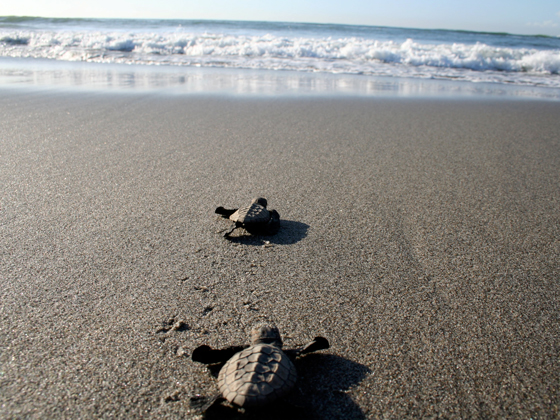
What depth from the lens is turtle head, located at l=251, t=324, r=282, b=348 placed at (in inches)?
54.6

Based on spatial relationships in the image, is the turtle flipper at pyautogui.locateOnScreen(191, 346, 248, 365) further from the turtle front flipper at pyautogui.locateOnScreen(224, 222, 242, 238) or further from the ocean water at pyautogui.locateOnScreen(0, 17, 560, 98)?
the ocean water at pyautogui.locateOnScreen(0, 17, 560, 98)

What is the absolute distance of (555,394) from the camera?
1307 millimetres

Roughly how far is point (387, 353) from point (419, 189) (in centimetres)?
182

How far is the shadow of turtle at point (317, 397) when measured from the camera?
1190mm

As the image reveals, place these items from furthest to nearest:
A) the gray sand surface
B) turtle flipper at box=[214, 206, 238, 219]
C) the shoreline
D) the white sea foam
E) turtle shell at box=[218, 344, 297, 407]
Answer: the white sea foam
the shoreline
turtle flipper at box=[214, 206, 238, 219]
the gray sand surface
turtle shell at box=[218, 344, 297, 407]

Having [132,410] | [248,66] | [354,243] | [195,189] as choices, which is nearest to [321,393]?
[132,410]

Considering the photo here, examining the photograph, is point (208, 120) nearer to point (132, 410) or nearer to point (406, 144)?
Result: point (406, 144)

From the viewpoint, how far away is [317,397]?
4.21ft

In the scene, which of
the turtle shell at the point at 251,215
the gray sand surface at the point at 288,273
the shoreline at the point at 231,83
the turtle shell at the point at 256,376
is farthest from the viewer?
the shoreline at the point at 231,83

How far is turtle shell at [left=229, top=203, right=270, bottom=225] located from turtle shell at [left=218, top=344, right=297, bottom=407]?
96 centimetres

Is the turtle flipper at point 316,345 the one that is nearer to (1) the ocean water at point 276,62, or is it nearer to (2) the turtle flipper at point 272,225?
(2) the turtle flipper at point 272,225

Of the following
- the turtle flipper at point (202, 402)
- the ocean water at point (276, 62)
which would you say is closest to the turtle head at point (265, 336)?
the turtle flipper at point (202, 402)

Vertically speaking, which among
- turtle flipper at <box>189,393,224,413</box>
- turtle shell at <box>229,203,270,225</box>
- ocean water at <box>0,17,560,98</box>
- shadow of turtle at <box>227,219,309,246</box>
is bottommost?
turtle flipper at <box>189,393,224,413</box>

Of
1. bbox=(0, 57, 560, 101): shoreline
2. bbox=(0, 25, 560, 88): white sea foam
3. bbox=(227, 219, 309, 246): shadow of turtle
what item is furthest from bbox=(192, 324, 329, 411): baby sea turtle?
bbox=(0, 25, 560, 88): white sea foam
